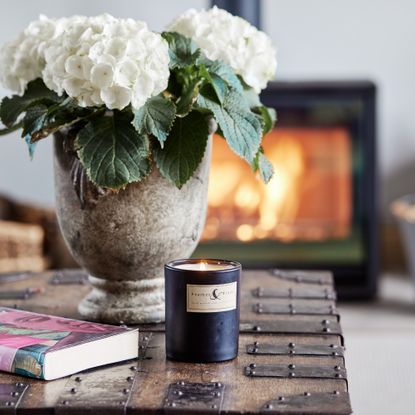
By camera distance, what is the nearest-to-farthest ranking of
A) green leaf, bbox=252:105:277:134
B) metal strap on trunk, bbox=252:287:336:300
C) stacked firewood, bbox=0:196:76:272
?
1. green leaf, bbox=252:105:277:134
2. metal strap on trunk, bbox=252:287:336:300
3. stacked firewood, bbox=0:196:76:272

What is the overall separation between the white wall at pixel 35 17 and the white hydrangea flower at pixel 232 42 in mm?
2097

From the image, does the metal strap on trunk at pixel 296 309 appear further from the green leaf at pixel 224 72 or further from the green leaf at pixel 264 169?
the green leaf at pixel 224 72

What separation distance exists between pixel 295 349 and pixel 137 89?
0.39m

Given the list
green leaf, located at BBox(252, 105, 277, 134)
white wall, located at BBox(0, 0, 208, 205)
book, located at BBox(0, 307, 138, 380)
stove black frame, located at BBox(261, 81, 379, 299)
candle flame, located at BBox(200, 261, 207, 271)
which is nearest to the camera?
book, located at BBox(0, 307, 138, 380)

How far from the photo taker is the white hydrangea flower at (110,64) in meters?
1.18

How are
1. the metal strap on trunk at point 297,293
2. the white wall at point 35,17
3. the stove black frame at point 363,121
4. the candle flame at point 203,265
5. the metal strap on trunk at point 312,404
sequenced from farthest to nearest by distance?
the white wall at point 35,17
the stove black frame at point 363,121
the metal strap on trunk at point 297,293
the candle flame at point 203,265
the metal strap on trunk at point 312,404

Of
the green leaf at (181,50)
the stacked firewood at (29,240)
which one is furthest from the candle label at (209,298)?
the stacked firewood at (29,240)

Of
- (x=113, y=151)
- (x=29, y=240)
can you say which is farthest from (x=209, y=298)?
(x=29, y=240)

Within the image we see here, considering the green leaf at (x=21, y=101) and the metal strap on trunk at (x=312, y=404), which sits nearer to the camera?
the metal strap on trunk at (x=312, y=404)

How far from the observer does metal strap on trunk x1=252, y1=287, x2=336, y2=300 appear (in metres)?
1.53

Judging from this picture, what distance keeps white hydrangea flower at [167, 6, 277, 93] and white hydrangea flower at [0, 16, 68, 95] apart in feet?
0.60

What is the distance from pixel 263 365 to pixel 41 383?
0.26m

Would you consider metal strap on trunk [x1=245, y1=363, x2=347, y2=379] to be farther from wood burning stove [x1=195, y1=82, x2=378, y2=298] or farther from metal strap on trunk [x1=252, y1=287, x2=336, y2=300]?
wood burning stove [x1=195, y1=82, x2=378, y2=298]

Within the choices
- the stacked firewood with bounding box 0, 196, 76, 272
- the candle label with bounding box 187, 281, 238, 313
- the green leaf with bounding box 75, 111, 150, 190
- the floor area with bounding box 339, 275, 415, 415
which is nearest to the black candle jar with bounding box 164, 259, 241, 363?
the candle label with bounding box 187, 281, 238, 313
